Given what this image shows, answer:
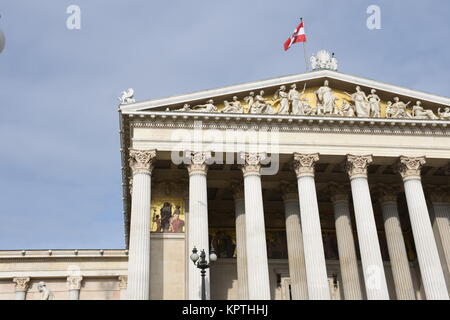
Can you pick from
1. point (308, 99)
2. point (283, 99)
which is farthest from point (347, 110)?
point (283, 99)

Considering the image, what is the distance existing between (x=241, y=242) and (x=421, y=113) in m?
13.4

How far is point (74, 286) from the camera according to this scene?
37.2 m

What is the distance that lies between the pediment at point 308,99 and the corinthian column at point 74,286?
46.3 feet

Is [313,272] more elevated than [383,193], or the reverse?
[383,193]

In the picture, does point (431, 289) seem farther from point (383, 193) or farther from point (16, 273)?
point (16, 273)

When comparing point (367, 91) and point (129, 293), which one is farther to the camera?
point (367, 91)

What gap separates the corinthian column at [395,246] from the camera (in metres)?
32.8

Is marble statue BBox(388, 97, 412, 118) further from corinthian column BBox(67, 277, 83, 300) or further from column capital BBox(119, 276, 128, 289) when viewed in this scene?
corinthian column BBox(67, 277, 83, 300)

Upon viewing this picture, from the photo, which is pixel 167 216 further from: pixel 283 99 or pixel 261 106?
pixel 283 99

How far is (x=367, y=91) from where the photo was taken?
33.1 m

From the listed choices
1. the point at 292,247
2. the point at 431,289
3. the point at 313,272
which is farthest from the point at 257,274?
the point at 431,289
